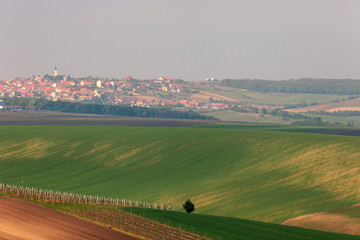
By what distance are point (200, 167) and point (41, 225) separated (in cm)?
5811

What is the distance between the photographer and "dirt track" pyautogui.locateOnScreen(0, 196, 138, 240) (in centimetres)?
4907

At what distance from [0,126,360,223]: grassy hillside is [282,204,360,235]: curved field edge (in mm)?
2254

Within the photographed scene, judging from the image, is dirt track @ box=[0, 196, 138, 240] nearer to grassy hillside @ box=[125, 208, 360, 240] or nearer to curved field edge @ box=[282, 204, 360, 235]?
grassy hillside @ box=[125, 208, 360, 240]

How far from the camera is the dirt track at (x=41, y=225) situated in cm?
4907

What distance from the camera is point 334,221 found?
72.1 meters

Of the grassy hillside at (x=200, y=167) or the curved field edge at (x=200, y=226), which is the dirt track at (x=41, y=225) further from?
the grassy hillside at (x=200, y=167)

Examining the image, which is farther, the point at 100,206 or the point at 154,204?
the point at 154,204

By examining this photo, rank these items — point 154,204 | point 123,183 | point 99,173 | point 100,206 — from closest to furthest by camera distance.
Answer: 1. point 100,206
2. point 154,204
3. point 123,183
4. point 99,173

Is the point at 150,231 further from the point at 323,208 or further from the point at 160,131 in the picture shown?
the point at 160,131

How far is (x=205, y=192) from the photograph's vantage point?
3622 inches

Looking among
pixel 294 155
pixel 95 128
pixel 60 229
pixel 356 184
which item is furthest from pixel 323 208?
pixel 95 128

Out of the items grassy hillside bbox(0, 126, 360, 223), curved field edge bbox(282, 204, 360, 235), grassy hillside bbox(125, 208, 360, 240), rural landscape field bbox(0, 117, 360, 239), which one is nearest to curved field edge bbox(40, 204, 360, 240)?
grassy hillside bbox(125, 208, 360, 240)

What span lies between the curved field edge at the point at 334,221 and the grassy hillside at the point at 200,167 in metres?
2.25

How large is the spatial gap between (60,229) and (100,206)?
12.2m
